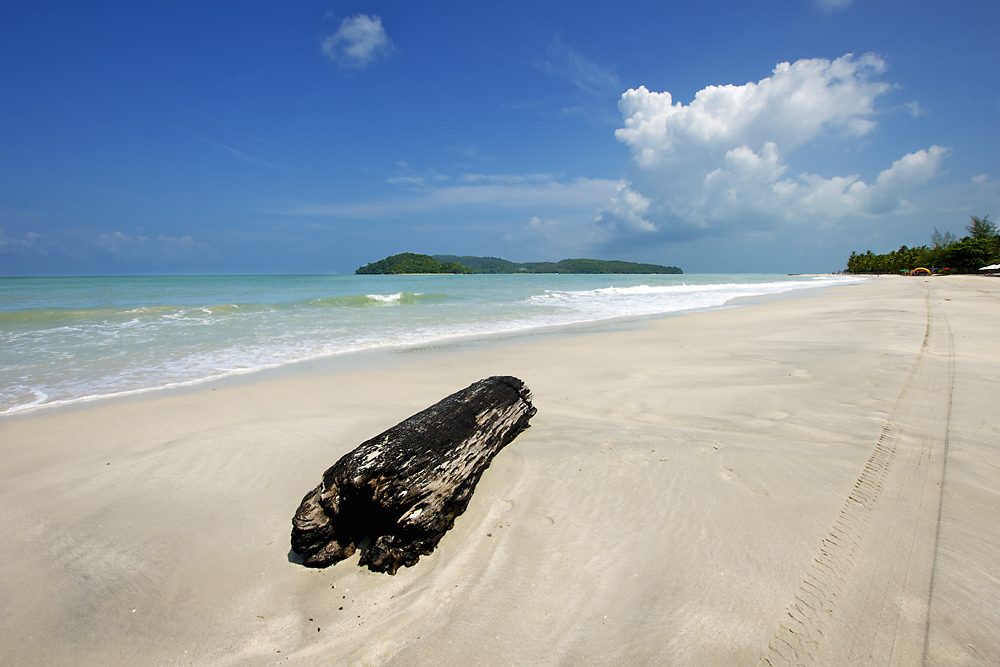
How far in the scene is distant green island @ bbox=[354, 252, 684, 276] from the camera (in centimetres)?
11703

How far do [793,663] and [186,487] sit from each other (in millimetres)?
3870

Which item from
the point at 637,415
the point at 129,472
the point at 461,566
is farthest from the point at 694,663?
the point at 129,472

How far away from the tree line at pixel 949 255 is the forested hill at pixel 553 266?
6707cm

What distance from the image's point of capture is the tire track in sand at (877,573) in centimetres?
170

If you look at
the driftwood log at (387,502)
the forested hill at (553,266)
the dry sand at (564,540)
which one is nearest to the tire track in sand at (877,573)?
the dry sand at (564,540)

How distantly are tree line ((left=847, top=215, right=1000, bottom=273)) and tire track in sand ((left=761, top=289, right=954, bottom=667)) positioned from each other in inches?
3082

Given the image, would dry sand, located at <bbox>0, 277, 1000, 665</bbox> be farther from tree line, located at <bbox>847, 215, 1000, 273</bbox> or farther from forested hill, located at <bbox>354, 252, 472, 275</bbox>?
forested hill, located at <bbox>354, 252, 472, 275</bbox>

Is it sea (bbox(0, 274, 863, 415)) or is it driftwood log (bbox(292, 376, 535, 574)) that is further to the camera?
sea (bbox(0, 274, 863, 415))

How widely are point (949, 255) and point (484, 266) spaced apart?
122303 millimetres

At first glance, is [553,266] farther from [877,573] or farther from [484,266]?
[877,573]

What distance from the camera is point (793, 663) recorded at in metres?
1.65

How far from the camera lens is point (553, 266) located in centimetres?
15750

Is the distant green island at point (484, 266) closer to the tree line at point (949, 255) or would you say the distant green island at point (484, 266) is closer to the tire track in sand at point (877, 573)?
the tree line at point (949, 255)

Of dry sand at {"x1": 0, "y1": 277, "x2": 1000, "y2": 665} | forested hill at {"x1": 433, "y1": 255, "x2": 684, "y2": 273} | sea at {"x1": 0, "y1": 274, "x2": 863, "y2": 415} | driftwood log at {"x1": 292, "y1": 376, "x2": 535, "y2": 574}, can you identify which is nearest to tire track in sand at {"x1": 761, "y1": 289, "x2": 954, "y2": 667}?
dry sand at {"x1": 0, "y1": 277, "x2": 1000, "y2": 665}
